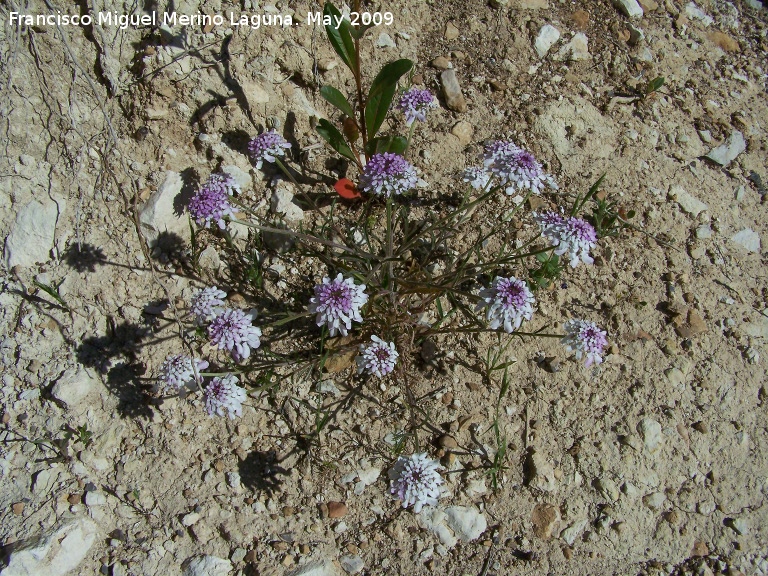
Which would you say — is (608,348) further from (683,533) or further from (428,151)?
(428,151)

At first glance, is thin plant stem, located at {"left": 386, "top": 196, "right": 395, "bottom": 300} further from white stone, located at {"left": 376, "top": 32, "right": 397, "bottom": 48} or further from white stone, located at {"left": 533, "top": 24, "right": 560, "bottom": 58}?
white stone, located at {"left": 533, "top": 24, "right": 560, "bottom": 58}

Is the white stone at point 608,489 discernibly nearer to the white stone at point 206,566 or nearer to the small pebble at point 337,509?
the small pebble at point 337,509

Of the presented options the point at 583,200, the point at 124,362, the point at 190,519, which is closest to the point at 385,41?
the point at 583,200

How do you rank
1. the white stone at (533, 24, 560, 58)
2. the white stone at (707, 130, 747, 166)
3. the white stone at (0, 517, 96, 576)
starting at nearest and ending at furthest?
the white stone at (0, 517, 96, 576) → the white stone at (707, 130, 747, 166) → the white stone at (533, 24, 560, 58)

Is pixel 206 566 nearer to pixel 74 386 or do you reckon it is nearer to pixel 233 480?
pixel 233 480

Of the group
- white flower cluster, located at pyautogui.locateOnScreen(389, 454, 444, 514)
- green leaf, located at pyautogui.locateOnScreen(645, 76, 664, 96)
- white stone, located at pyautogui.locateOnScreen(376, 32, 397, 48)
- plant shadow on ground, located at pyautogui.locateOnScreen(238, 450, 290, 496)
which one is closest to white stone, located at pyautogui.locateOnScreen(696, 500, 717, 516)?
white flower cluster, located at pyautogui.locateOnScreen(389, 454, 444, 514)

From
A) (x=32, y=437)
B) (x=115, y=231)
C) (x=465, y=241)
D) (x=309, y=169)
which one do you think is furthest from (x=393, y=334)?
(x=32, y=437)
